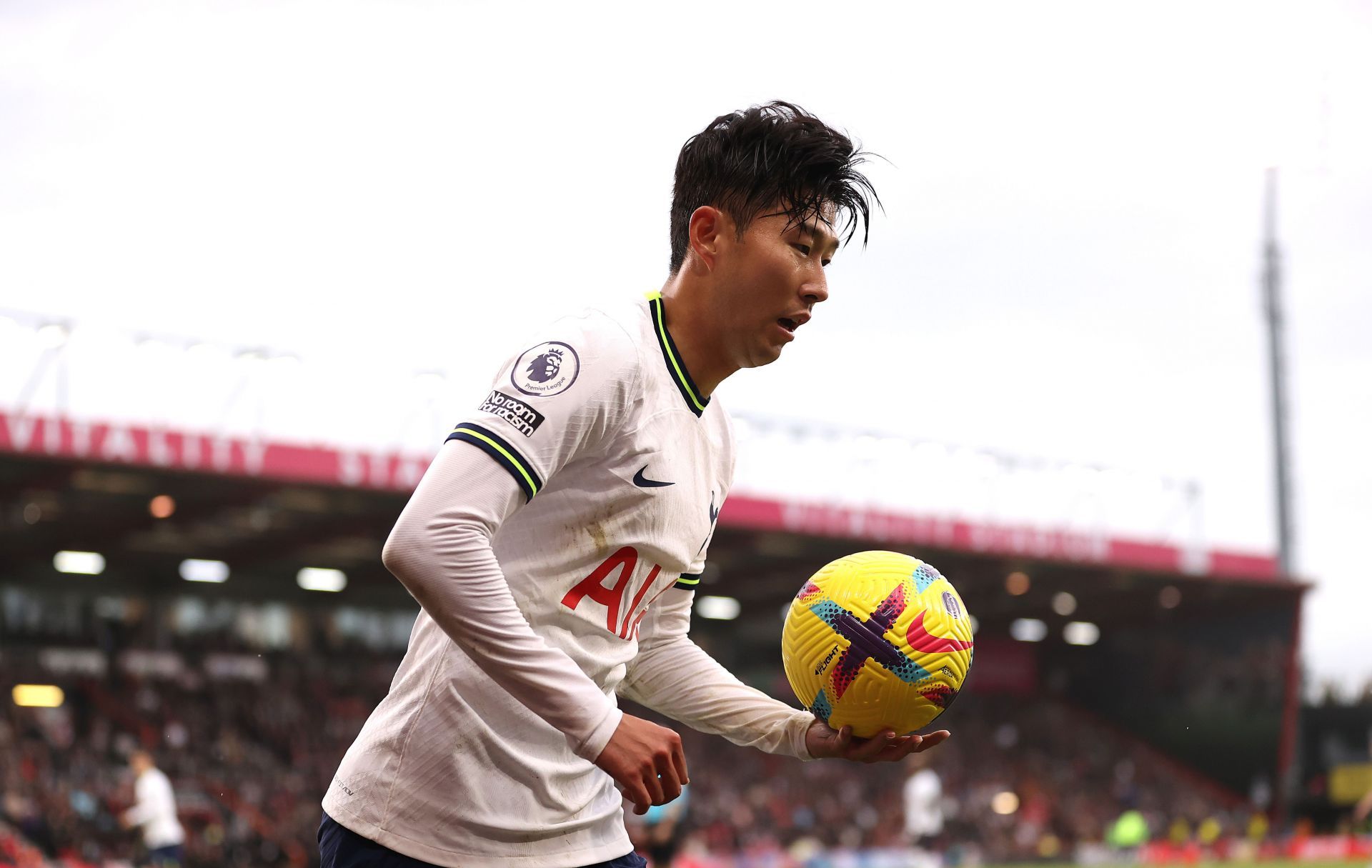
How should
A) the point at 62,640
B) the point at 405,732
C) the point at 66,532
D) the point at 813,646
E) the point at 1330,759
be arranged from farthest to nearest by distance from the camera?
the point at 1330,759
the point at 62,640
the point at 66,532
the point at 813,646
the point at 405,732

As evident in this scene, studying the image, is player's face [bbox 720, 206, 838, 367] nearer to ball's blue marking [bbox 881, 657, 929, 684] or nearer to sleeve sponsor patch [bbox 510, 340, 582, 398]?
sleeve sponsor patch [bbox 510, 340, 582, 398]

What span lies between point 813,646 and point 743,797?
28.1 m

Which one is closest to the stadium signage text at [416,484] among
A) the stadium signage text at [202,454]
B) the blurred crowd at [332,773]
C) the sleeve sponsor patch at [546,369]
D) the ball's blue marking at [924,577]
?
the stadium signage text at [202,454]

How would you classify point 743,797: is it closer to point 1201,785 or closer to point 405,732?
point 1201,785

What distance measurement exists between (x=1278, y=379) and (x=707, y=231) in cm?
3759

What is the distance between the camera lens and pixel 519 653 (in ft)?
8.21

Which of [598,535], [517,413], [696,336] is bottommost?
[598,535]

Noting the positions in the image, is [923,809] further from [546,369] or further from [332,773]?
[546,369]

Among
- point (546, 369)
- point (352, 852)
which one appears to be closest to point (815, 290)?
point (546, 369)

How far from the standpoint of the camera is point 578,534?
110 inches

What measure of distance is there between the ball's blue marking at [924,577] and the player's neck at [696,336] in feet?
2.48

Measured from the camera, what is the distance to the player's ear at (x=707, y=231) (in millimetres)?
2924

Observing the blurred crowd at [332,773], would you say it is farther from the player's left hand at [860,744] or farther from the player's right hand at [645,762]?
the player's right hand at [645,762]

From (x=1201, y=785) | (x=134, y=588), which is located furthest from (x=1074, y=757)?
(x=134, y=588)
